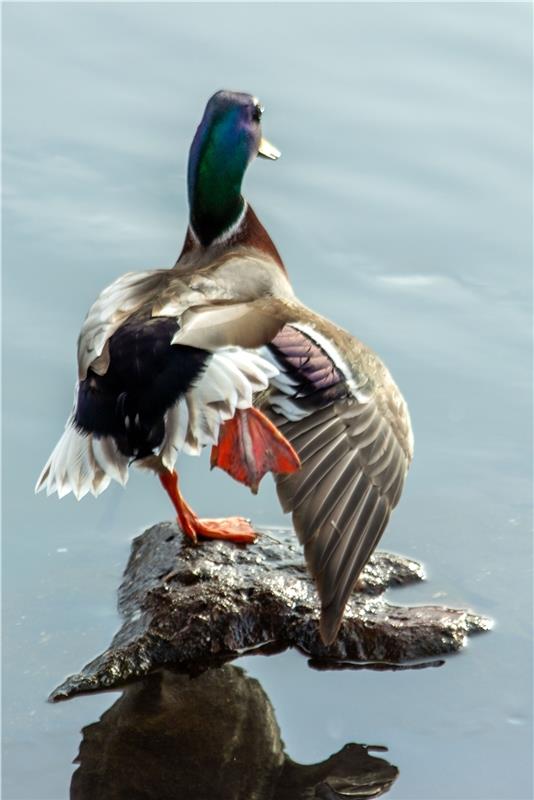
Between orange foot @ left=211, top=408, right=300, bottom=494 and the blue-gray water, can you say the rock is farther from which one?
orange foot @ left=211, top=408, right=300, bottom=494

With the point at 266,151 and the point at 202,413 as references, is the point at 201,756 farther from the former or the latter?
the point at 266,151

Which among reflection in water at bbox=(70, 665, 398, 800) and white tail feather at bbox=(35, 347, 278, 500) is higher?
white tail feather at bbox=(35, 347, 278, 500)

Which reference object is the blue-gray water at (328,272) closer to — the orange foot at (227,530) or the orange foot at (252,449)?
the orange foot at (227,530)

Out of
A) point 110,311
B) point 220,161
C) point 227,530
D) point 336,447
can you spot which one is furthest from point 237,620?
point 220,161

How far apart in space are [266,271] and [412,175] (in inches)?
115

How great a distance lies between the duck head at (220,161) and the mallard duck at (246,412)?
38.1 inches

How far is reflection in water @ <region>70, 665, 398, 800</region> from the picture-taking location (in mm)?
4230

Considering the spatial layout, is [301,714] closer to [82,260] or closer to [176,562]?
[176,562]

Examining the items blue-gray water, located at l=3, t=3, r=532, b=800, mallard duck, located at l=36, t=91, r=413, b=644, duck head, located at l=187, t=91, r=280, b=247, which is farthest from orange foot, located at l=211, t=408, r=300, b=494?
duck head, located at l=187, t=91, r=280, b=247

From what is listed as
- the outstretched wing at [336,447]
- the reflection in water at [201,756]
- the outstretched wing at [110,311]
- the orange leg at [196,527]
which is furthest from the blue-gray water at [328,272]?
the outstretched wing at [110,311]

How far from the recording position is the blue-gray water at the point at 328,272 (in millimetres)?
4762

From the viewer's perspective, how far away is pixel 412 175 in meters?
8.53

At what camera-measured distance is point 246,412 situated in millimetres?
4910

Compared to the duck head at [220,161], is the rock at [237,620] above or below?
below
